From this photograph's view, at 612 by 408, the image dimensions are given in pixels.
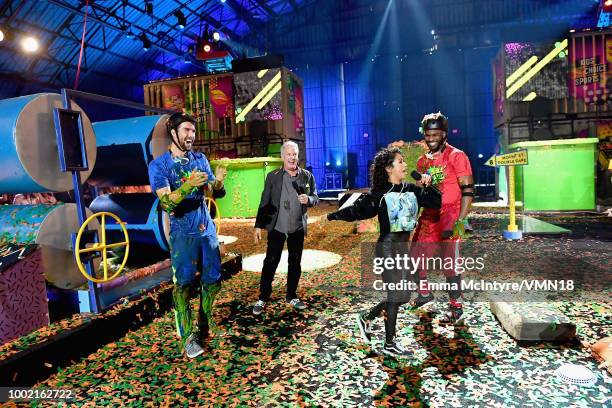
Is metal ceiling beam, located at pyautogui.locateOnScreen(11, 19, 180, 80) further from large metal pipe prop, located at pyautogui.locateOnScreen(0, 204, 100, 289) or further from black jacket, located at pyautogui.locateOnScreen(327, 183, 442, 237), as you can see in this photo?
black jacket, located at pyautogui.locateOnScreen(327, 183, 442, 237)

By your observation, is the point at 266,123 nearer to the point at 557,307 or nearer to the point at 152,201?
the point at 152,201

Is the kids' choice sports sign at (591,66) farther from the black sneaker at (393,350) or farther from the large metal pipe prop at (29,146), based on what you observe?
the large metal pipe prop at (29,146)

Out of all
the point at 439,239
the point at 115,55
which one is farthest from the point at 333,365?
the point at 115,55

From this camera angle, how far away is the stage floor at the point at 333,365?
2.57 meters

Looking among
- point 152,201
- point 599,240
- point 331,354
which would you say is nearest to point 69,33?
point 152,201

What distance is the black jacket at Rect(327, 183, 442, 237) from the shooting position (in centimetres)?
308

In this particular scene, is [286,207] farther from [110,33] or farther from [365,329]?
[110,33]

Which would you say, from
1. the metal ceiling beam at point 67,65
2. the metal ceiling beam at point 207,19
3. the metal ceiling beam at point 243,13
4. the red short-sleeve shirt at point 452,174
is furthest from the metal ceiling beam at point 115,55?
the red short-sleeve shirt at point 452,174

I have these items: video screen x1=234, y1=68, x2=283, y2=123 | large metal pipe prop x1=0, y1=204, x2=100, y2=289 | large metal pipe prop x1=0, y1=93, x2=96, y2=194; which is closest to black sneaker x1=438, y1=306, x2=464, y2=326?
large metal pipe prop x1=0, y1=204, x2=100, y2=289

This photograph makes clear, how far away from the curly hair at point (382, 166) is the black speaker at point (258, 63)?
12904 mm

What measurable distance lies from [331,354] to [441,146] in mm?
2215

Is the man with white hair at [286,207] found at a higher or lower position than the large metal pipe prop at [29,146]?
lower

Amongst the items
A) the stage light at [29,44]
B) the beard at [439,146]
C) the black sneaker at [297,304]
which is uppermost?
the stage light at [29,44]

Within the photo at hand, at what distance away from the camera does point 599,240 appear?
6941 mm
